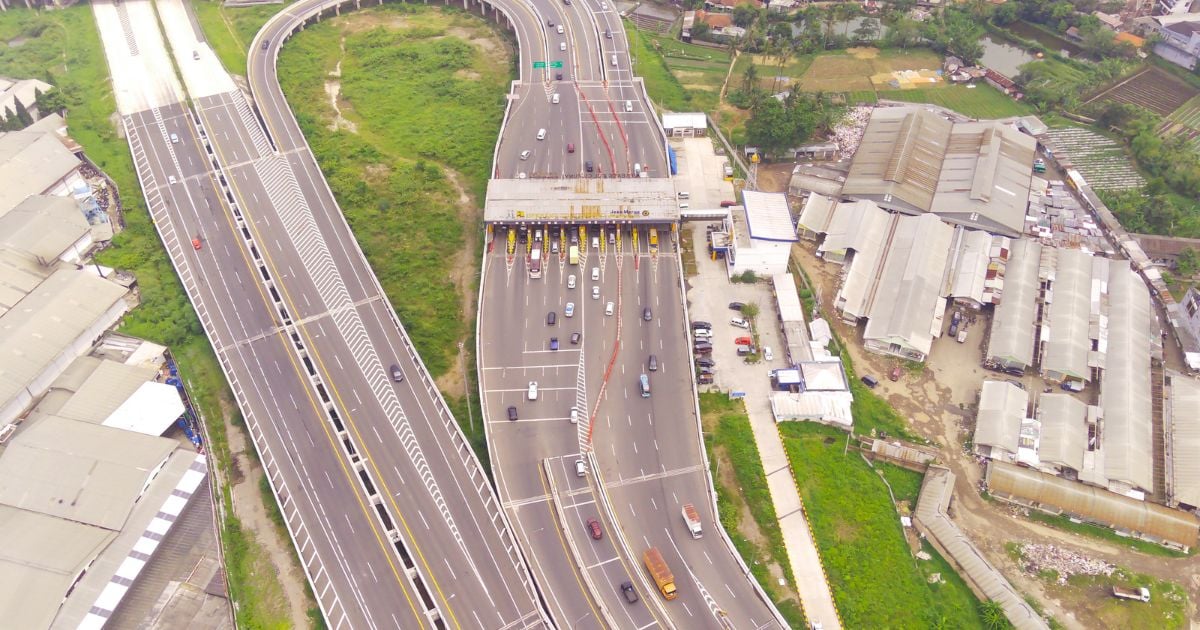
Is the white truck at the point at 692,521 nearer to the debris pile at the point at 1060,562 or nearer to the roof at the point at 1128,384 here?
the debris pile at the point at 1060,562

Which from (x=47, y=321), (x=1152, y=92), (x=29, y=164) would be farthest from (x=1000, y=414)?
(x=29, y=164)

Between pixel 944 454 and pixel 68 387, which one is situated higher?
pixel 68 387

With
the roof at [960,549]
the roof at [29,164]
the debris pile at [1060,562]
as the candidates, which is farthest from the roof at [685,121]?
the roof at [29,164]

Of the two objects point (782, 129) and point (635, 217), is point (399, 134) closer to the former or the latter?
point (635, 217)

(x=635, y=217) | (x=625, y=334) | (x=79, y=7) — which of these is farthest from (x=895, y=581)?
(x=79, y=7)

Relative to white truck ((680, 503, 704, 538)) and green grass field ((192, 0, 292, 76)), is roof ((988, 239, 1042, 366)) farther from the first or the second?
green grass field ((192, 0, 292, 76))

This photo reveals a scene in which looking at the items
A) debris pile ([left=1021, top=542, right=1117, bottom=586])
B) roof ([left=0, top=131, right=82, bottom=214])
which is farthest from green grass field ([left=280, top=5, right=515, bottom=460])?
debris pile ([left=1021, top=542, right=1117, bottom=586])

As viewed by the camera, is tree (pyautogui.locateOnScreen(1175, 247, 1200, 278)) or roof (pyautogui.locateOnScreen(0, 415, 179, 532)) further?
tree (pyautogui.locateOnScreen(1175, 247, 1200, 278))
